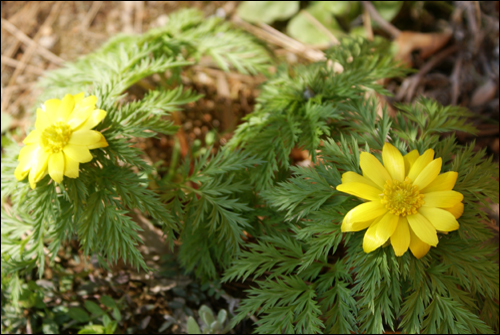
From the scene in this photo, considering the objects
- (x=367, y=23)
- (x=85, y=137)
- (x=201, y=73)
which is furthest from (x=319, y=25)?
(x=85, y=137)

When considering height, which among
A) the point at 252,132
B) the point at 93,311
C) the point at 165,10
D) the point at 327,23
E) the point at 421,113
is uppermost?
the point at 165,10

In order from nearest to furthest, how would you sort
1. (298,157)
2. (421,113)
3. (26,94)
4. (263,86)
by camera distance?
1. (421,113)
2. (263,86)
3. (298,157)
4. (26,94)

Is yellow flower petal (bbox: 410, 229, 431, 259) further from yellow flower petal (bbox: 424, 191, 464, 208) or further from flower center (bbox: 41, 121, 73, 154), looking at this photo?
flower center (bbox: 41, 121, 73, 154)

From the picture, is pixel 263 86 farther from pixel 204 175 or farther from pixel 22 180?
pixel 22 180

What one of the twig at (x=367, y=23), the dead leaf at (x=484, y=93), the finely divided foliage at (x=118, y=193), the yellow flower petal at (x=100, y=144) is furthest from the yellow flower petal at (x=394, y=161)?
the twig at (x=367, y=23)

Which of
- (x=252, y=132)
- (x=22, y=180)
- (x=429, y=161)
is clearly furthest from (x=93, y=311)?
(x=429, y=161)

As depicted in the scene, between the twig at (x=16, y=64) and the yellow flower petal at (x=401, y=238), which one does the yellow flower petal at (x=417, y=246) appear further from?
the twig at (x=16, y=64)

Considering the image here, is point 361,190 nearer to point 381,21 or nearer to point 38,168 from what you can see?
point 38,168
